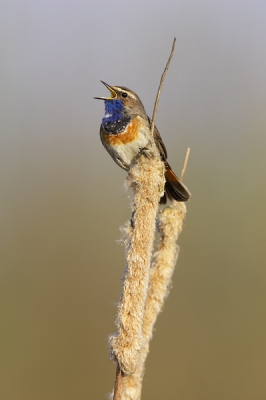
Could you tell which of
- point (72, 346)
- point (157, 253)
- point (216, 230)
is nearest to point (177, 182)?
point (157, 253)

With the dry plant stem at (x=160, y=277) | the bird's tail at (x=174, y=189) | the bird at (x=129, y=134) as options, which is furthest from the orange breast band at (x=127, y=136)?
the dry plant stem at (x=160, y=277)

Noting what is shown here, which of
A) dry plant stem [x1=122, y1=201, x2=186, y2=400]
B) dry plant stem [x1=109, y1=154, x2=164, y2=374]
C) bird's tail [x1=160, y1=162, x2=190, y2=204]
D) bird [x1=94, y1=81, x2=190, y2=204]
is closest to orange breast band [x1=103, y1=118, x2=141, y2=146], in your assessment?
bird [x1=94, y1=81, x2=190, y2=204]

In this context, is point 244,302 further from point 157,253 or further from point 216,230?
point 157,253

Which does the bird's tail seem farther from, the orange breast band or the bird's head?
the bird's head

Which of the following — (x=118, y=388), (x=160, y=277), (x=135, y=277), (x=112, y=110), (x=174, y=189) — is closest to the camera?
(x=118, y=388)

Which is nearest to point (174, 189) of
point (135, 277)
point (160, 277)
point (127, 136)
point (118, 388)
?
point (127, 136)

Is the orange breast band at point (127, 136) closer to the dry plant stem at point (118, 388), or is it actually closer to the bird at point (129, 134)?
the bird at point (129, 134)

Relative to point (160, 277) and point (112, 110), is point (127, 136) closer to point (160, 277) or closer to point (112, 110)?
point (112, 110)
